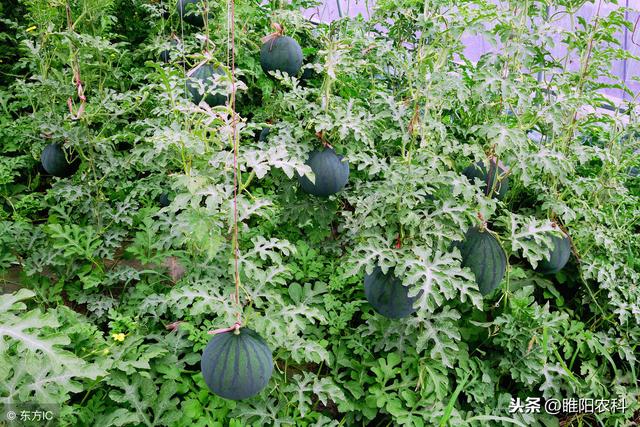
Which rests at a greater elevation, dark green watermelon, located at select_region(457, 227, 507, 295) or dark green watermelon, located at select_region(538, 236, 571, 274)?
dark green watermelon, located at select_region(457, 227, 507, 295)

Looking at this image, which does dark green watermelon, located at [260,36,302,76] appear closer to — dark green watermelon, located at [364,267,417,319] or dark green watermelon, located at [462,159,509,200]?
dark green watermelon, located at [462,159,509,200]

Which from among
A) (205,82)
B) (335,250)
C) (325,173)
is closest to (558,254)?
(335,250)

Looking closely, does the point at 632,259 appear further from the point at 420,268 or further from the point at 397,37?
the point at 397,37

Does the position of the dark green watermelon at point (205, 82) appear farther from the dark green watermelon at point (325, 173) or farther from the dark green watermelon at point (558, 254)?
the dark green watermelon at point (558, 254)

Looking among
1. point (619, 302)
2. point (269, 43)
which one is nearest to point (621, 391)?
point (619, 302)

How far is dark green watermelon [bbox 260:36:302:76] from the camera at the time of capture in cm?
363

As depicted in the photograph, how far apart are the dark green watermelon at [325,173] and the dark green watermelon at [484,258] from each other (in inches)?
29.5

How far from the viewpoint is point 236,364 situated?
205 cm

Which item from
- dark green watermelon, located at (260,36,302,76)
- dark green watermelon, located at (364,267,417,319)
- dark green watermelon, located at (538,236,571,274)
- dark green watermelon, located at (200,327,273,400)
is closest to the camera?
dark green watermelon, located at (200,327,273,400)

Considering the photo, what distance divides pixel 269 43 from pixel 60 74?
131 cm

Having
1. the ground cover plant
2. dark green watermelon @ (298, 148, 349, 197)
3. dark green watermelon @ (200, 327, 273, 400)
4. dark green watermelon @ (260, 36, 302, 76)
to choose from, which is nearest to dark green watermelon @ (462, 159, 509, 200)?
the ground cover plant

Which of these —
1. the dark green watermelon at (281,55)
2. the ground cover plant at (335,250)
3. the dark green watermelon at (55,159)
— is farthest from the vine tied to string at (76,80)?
the dark green watermelon at (281,55)

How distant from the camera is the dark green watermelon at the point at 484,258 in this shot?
260cm

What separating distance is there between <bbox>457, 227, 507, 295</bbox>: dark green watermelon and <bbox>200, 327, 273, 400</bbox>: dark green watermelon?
1094 millimetres
